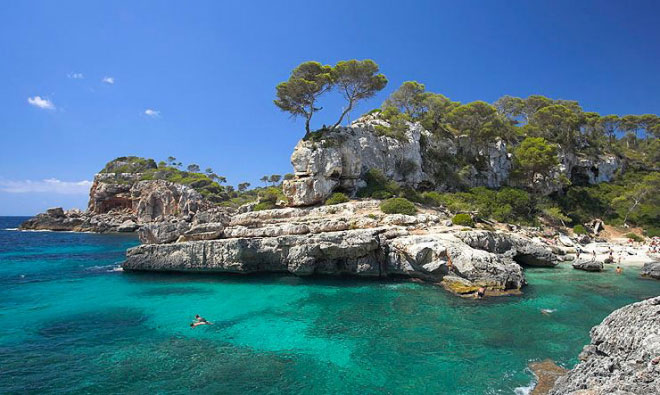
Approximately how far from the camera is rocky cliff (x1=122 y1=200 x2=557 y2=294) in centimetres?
2152

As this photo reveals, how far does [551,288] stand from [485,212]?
57.8 feet

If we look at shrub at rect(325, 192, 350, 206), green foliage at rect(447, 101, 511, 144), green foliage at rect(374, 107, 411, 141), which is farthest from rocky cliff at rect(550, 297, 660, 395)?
green foliage at rect(447, 101, 511, 144)

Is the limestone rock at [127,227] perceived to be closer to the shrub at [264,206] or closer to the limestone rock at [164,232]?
the shrub at [264,206]

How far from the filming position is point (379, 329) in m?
14.5

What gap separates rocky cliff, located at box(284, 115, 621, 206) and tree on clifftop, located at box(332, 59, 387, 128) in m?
4.18

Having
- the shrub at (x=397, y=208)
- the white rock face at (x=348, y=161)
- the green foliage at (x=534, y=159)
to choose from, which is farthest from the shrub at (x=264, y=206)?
the green foliage at (x=534, y=159)

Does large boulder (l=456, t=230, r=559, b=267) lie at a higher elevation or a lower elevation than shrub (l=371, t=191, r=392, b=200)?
lower

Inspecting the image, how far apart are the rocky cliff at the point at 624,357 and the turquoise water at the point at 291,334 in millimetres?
2421

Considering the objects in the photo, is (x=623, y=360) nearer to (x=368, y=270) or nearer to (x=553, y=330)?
(x=553, y=330)

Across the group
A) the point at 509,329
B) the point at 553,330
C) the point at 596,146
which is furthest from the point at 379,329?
the point at 596,146

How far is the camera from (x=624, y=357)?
7730mm

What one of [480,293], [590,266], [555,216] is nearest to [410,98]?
[555,216]

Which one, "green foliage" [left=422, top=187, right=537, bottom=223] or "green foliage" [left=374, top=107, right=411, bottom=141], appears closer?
"green foliage" [left=422, top=187, right=537, bottom=223]

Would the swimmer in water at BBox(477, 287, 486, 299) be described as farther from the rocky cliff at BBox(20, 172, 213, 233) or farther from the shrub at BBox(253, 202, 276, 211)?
the rocky cliff at BBox(20, 172, 213, 233)
